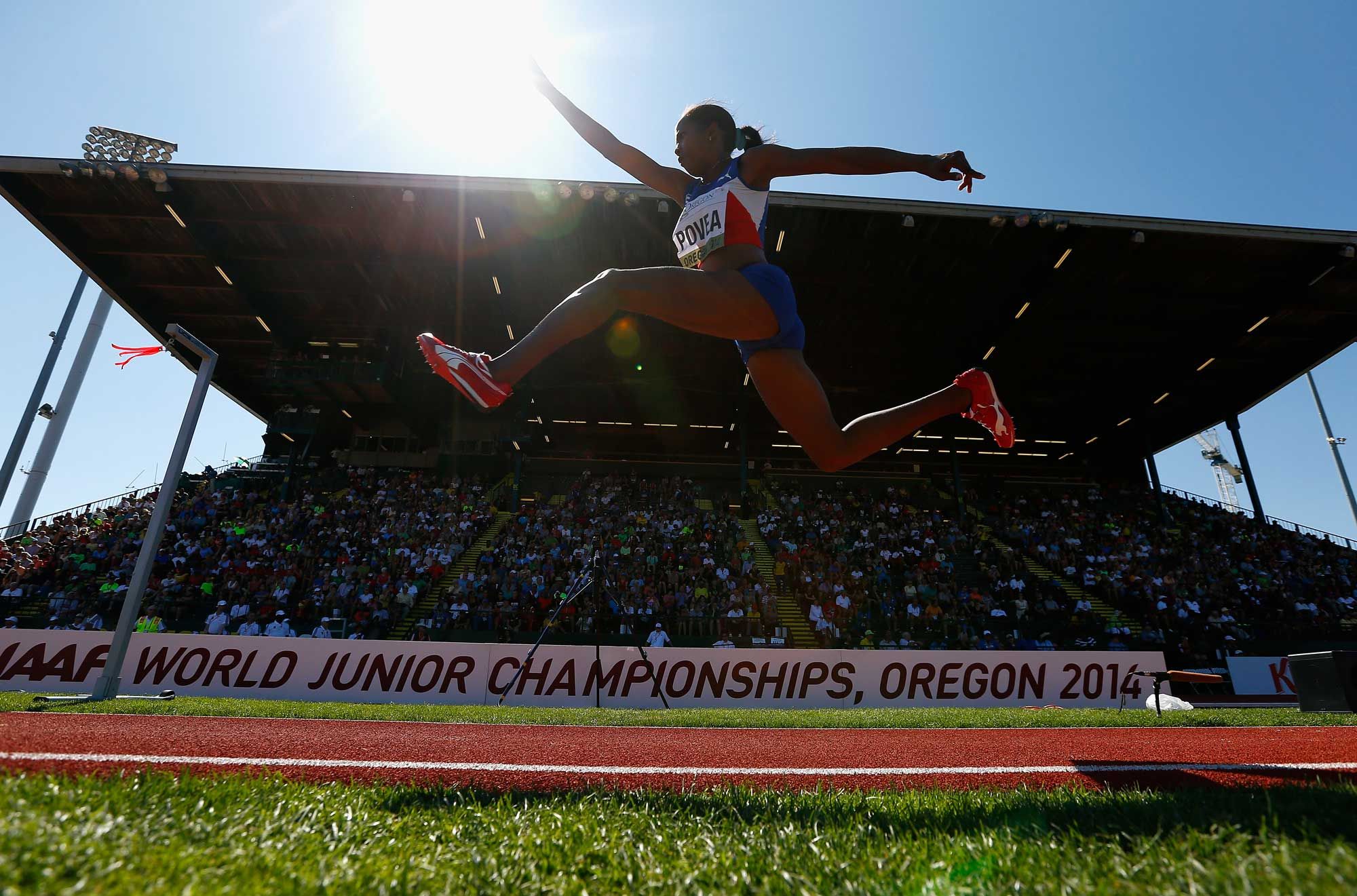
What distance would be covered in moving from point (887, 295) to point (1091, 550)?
11.9 meters

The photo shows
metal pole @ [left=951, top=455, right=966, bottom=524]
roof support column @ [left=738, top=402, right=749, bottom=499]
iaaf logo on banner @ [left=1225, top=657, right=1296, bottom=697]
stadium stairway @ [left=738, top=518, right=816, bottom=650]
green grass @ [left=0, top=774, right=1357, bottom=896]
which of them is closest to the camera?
green grass @ [left=0, top=774, right=1357, bottom=896]

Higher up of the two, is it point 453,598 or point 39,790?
point 453,598

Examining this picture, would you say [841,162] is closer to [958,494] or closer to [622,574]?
[622,574]

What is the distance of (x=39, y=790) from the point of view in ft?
6.08

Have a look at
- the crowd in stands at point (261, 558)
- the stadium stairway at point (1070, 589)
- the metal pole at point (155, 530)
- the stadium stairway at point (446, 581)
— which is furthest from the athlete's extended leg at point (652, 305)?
the stadium stairway at point (1070, 589)

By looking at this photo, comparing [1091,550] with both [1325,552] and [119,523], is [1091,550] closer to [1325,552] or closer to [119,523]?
[1325,552]

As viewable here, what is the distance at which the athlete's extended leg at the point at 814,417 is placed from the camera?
331 centimetres

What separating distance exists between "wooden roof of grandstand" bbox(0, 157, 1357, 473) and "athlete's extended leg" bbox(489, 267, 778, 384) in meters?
15.4

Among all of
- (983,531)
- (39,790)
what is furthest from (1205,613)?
(39,790)

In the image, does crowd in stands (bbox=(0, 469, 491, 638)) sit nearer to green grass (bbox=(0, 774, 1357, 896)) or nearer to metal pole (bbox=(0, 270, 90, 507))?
metal pole (bbox=(0, 270, 90, 507))

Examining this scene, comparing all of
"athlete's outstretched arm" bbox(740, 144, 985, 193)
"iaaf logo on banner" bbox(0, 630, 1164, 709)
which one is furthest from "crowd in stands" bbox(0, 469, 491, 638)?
"athlete's outstretched arm" bbox(740, 144, 985, 193)

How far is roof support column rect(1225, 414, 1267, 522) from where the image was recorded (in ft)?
88.9

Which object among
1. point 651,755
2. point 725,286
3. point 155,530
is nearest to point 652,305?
point 725,286

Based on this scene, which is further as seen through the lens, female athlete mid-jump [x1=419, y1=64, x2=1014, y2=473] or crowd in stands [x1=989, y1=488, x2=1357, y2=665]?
crowd in stands [x1=989, y1=488, x2=1357, y2=665]
